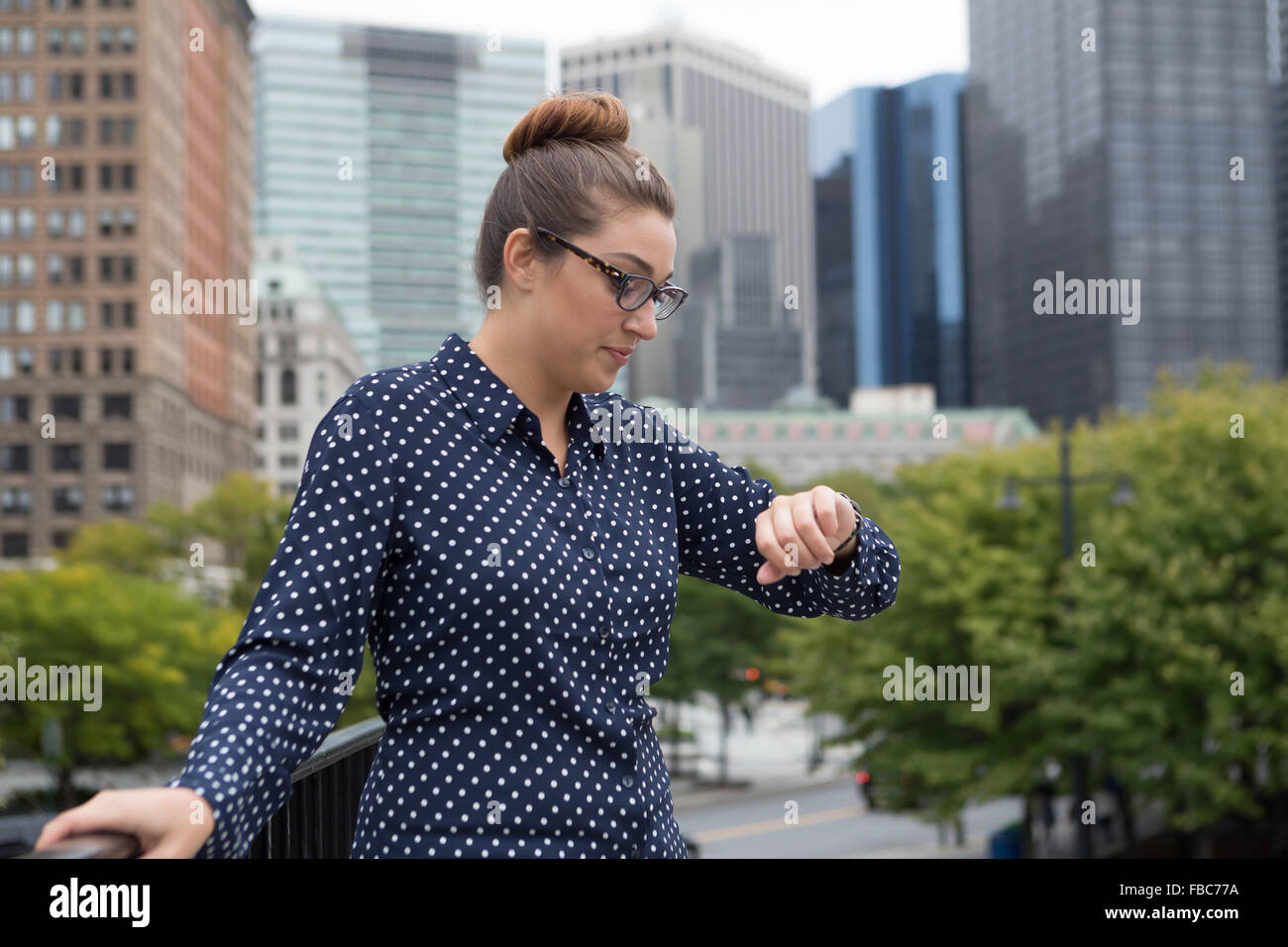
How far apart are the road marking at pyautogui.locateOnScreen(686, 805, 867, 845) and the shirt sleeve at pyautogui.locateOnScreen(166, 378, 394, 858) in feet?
122

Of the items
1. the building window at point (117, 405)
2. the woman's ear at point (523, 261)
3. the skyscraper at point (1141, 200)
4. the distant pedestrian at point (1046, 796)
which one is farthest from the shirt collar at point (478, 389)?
the skyscraper at point (1141, 200)

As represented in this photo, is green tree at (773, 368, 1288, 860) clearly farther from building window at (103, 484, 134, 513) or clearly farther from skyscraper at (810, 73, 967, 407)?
skyscraper at (810, 73, 967, 407)

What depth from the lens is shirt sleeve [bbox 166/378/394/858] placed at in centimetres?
163

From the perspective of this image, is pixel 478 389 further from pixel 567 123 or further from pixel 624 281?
pixel 567 123

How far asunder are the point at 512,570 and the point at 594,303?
45cm

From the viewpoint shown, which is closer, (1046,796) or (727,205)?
(1046,796)

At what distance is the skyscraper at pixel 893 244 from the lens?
15775 centimetres

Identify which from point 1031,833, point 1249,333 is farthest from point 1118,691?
point 1249,333

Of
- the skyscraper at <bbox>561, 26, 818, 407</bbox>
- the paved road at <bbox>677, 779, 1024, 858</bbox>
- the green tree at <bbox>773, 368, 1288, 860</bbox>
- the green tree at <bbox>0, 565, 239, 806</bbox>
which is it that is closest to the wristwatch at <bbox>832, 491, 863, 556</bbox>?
the green tree at <bbox>773, 368, 1288, 860</bbox>

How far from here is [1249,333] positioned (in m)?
126

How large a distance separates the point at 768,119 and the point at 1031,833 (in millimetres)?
163292

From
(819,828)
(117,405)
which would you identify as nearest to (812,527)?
(819,828)

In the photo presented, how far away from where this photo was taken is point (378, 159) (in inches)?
6019
